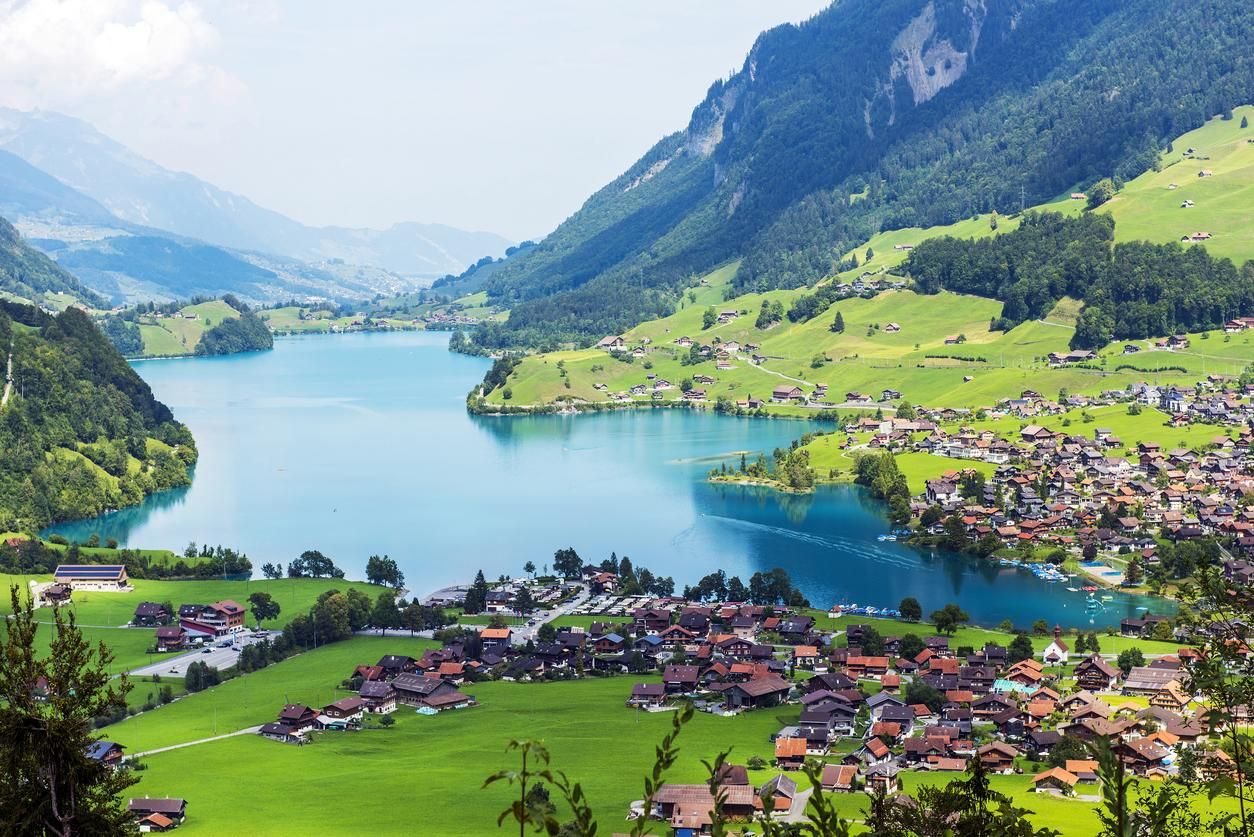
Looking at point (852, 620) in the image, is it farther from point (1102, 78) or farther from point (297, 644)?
point (1102, 78)

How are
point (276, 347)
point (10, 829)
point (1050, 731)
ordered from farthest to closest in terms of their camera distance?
point (276, 347), point (1050, 731), point (10, 829)

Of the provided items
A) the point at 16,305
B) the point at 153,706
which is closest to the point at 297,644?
the point at 153,706

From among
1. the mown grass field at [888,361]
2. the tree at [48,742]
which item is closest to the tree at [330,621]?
the tree at [48,742]

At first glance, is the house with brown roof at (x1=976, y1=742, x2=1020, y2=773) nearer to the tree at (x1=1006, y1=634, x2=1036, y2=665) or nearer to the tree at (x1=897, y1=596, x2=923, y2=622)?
the tree at (x1=1006, y1=634, x2=1036, y2=665)

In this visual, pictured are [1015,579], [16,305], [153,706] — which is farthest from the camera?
[16,305]

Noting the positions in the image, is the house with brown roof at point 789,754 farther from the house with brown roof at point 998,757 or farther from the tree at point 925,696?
the tree at point 925,696
